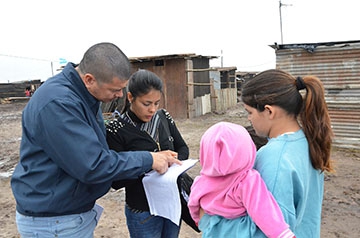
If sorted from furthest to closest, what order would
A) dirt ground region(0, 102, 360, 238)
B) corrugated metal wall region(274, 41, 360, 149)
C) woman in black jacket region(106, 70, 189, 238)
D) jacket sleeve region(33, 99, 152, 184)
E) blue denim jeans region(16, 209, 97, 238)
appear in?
corrugated metal wall region(274, 41, 360, 149), dirt ground region(0, 102, 360, 238), woman in black jacket region(106, 70, 189, 238), blue denim jeans region(16, 209, 97, 238), jacket sleeve region(33, 99, 152, 184)

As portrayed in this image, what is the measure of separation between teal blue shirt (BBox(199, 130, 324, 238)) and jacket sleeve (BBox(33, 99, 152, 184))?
1.71ft

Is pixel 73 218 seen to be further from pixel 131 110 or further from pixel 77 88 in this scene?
pixel 131 110

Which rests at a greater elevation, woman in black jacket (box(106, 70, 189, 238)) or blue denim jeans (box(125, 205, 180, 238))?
woman in black jacket (box(106, 70, 189, 238))

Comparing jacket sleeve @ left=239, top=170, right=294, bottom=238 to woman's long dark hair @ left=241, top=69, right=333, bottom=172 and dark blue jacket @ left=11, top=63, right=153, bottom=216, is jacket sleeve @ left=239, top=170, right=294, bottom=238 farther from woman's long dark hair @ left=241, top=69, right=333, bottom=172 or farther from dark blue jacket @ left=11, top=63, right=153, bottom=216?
dark blue jacket @ left=11, top=63, right=153, bottom=216

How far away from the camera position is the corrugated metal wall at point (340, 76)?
7453 mm

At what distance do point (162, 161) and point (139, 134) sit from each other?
354 millimetres

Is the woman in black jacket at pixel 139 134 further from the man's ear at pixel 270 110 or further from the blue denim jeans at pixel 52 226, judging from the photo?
the man's ear at pixel 270 110

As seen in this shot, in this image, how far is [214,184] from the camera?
129cm

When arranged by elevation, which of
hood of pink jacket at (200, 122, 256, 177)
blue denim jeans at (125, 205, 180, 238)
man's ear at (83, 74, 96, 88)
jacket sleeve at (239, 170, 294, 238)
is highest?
man's ear at (83, 74, 96, 88)

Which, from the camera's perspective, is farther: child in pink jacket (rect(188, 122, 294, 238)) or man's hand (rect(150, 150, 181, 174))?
man's hand (rect(150, 150, 181, 174))

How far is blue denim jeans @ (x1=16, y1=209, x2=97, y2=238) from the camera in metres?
1.58

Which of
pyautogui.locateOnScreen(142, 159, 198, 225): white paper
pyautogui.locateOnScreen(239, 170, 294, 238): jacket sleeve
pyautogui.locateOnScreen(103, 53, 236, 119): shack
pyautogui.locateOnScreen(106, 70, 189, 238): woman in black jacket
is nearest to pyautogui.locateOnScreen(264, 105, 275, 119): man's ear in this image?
pyautogui.locateOnScreen(239, 170, 294, 238): jacket sleeve

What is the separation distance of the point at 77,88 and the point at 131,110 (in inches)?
22.5

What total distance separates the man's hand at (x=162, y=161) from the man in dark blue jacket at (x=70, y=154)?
0.05 feet
